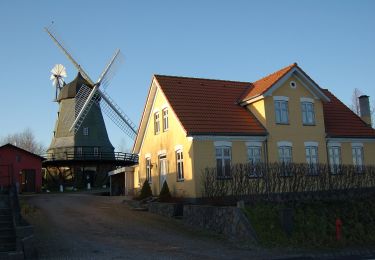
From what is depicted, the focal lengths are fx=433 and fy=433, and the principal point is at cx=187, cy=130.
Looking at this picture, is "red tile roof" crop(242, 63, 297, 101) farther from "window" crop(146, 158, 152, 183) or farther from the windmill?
the windmill

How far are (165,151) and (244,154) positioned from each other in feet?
17.3

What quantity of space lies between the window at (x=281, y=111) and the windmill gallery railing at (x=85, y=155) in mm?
25873

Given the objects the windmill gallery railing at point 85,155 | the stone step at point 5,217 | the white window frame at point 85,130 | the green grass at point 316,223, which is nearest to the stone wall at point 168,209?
the green grass at point 316,223

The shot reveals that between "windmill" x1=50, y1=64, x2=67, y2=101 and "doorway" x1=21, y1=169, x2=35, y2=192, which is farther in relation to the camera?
"windmill" x1=50, y1=64, x2=67, y2=101

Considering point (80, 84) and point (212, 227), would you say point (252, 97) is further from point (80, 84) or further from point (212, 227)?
point (80, 84)

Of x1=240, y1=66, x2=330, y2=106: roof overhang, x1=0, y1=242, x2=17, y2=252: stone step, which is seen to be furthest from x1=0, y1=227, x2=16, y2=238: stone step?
x1=240, y1=66, x2=330, y2=106: roof overhang

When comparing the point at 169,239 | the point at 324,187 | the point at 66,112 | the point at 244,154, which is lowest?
the point at 169,239

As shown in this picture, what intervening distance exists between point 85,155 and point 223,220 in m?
34.9

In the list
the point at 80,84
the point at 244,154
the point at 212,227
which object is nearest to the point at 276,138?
the point at 244,154

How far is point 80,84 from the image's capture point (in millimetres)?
52344

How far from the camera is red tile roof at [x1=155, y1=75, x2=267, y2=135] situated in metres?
24.8

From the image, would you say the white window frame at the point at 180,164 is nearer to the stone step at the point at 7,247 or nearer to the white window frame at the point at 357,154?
the white window frame at the point at 357,154

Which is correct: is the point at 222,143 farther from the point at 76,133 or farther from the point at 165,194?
the point at 76,133

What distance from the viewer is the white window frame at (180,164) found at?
2514 centimetres
